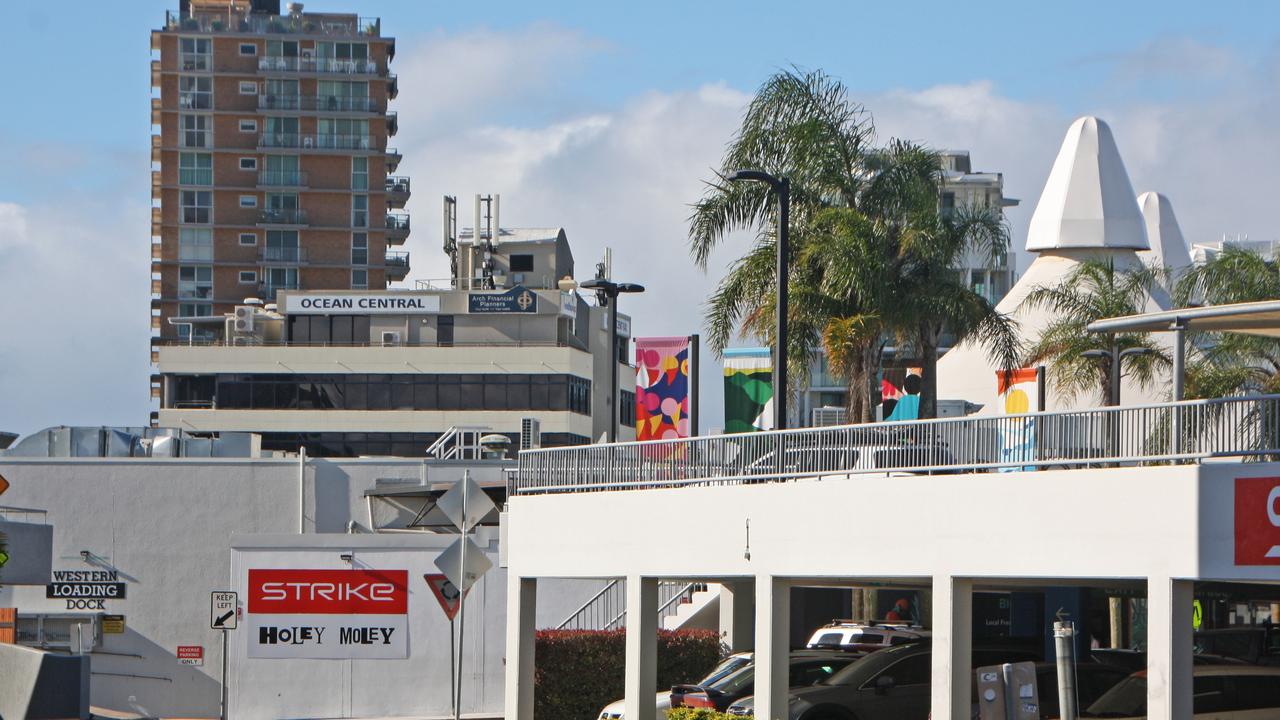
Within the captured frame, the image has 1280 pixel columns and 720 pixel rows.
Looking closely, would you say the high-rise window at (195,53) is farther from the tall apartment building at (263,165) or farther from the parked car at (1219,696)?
the parked car at (1219,696)

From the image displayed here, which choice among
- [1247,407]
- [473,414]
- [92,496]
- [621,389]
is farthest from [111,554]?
[621,389]

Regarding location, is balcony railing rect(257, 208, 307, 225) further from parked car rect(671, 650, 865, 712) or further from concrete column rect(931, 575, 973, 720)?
concrete column rect(931, 575, 973, 720)

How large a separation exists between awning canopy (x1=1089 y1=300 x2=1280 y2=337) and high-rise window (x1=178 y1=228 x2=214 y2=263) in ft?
319

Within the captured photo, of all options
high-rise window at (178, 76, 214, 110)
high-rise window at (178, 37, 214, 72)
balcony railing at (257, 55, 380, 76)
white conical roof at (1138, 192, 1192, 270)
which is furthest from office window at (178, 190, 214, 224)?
white conical roof at (1138, 192, 1192, 270)

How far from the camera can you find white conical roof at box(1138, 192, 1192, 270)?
81.5 meters

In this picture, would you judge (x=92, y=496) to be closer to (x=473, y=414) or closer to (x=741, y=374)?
(x=741, y=374)

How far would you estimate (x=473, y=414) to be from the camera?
8300 centimetres

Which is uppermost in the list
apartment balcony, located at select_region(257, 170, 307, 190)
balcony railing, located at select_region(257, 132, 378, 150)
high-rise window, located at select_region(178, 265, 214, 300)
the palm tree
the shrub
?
balcony railing, located at select_region(257, 132, 378, 150)

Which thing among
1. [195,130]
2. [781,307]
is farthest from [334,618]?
[195,130]

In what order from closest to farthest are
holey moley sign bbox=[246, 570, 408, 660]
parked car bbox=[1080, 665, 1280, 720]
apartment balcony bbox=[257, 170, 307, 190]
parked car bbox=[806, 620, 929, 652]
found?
parked car bbox=[1080, 665, 1280, 720], parked car bbox=[806, 620, 929, 652], holey moley sign bbox=[246, 570, 408, 660], apartment balcony bbox=[257, 170, 307, 190]

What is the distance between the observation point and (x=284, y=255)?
110 meters

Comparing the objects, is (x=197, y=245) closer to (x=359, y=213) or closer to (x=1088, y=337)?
(x=359, y=213)

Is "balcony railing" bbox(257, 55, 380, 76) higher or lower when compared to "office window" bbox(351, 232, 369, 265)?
higher

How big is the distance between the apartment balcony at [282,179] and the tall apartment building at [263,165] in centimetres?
9
